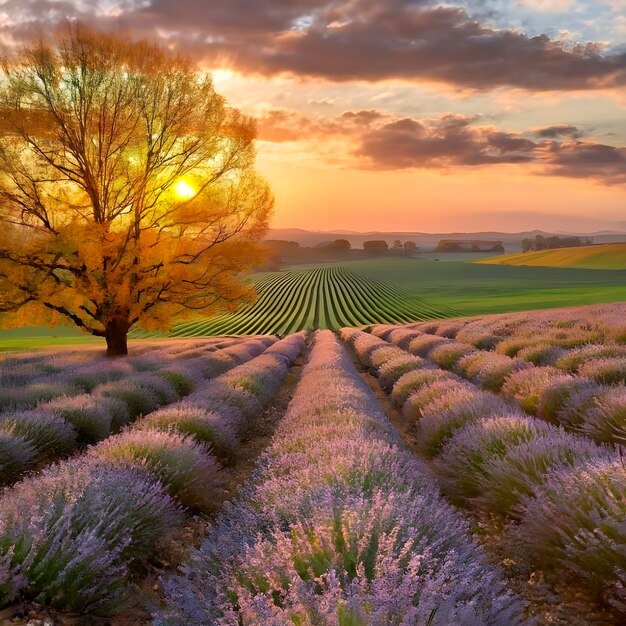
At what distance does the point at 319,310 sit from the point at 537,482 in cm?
4534

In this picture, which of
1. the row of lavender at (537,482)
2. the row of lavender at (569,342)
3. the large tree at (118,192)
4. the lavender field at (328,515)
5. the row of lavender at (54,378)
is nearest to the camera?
the lavender field at (328,515)

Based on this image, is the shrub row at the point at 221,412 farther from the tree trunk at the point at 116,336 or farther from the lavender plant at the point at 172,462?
the tree trunk at the point at 116,336

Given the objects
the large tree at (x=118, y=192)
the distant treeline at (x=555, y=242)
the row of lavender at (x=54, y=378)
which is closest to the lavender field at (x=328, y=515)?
the row of lavender at (x=54, y=378)

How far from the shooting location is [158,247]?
14086 millimetres

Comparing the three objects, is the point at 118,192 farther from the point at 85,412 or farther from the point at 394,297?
the point at 394,297

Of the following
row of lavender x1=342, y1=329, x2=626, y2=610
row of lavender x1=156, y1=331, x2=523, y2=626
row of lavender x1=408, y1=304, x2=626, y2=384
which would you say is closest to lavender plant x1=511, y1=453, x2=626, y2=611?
row of lavender x1=342, y1=329, x2=626, y2=610

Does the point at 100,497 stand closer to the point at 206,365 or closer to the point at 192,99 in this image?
the point at 206,365

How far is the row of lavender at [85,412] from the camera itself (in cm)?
555

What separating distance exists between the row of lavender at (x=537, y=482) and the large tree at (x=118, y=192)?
1008 cm

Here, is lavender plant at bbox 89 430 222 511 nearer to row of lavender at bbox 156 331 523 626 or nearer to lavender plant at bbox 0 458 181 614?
lavender plant at bbox 0 458 181 614

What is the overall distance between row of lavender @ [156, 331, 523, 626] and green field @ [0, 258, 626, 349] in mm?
28066

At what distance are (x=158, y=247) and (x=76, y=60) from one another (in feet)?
17.1

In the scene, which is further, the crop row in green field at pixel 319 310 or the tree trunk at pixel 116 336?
the crop row in green field at pixel 319 310

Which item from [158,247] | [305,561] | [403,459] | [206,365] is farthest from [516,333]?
[305,561]
